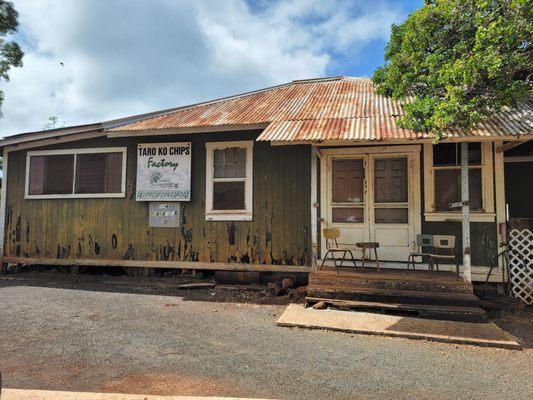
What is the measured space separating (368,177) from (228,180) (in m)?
3.02

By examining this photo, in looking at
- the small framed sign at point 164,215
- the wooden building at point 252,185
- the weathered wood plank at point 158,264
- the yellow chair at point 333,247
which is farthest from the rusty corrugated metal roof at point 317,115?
the weathered wood plank at point 158,264

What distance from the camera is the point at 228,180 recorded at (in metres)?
8.38

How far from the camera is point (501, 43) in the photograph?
579 cm

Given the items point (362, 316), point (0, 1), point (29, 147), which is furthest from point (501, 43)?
point (0, 1)

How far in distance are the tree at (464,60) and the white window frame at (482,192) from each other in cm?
113

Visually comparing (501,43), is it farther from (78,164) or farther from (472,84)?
(78,164)

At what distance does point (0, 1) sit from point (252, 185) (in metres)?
10.7

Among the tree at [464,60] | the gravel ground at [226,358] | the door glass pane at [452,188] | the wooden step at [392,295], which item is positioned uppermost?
the tree at [464,60]

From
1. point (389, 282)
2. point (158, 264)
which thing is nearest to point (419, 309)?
point (389, 282)

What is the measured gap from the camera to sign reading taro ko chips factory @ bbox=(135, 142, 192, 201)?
8516mm

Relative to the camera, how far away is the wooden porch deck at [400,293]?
5789 millimetres

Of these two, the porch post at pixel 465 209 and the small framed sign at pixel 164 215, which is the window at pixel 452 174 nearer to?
the porch post at pixel 465 209

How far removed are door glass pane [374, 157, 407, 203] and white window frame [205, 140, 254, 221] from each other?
2.66 m

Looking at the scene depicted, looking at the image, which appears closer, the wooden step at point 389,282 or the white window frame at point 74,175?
the wooden step at point 389,282
